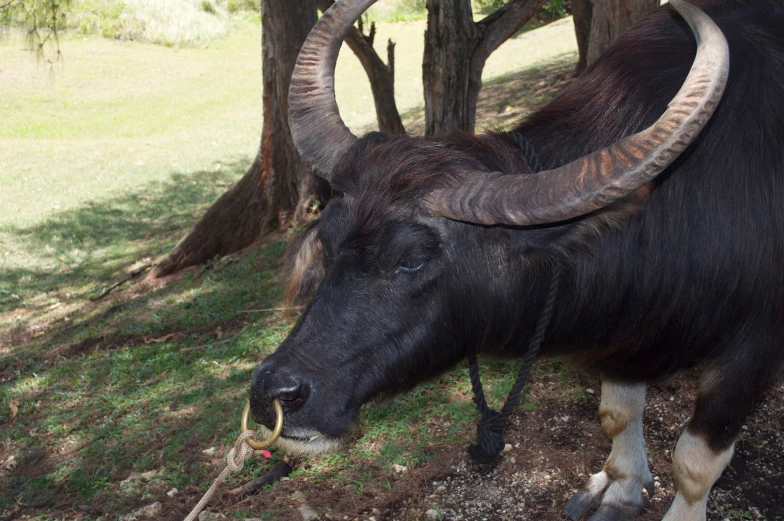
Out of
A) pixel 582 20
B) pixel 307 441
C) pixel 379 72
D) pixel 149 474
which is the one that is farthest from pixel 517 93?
pixel 307 441

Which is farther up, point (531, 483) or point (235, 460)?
point (235, 460)

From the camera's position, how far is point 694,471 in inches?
131

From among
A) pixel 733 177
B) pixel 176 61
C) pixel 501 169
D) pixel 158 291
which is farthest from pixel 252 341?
pixel 176 61

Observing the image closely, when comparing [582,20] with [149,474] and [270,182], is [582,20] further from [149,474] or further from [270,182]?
[149,474]

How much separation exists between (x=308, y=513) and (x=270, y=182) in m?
4.83

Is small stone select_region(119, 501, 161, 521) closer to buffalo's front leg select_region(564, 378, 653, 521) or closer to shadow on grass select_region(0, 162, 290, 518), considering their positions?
shadow on grass select_region(0, 162, 290, 518)

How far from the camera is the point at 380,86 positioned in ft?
27.2

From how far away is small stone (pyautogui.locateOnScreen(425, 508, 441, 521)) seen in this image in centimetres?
374

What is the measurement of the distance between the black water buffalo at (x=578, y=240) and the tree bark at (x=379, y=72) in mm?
4556

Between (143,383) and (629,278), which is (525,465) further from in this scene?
(143,383)

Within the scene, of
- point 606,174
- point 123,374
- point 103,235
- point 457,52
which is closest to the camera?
point 606,174

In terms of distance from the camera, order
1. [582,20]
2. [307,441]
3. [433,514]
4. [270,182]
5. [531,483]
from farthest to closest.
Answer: [582,20] < [270,182] < [531,483] < [433,514] < [307,441]

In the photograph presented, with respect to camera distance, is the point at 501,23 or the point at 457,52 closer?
the point at 457,52

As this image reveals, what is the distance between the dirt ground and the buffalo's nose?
4.53 feet
